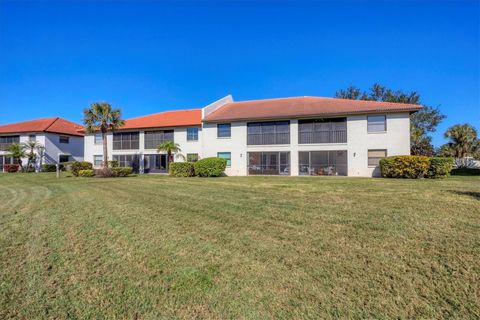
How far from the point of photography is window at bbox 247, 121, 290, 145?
23766 millimetres

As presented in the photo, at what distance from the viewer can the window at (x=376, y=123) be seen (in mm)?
21188

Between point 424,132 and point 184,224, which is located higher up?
point 424,132

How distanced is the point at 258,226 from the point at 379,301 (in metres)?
3.04

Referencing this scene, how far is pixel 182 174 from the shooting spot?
23.3 m

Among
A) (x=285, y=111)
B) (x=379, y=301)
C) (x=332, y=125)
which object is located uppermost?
(x=285, y=111)

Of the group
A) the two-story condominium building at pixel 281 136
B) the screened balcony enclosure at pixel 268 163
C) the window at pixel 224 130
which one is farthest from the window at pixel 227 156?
the screened balcony enclosure at pixel 268 163

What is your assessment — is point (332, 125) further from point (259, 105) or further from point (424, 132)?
point (424, 132)

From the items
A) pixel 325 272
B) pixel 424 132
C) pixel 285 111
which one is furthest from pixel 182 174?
pixel 424 132

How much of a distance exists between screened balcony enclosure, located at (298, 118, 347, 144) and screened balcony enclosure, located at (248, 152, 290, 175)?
2234mm

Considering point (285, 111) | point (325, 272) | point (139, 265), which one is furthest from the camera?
point (285, 111)

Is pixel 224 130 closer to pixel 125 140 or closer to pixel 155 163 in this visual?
pixel 155 163

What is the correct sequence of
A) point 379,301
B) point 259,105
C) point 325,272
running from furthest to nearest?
point 259,105
point 325,272
point 379,301

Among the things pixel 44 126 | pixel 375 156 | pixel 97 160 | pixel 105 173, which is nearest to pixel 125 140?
pixel 97 160

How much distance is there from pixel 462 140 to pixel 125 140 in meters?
40.5
